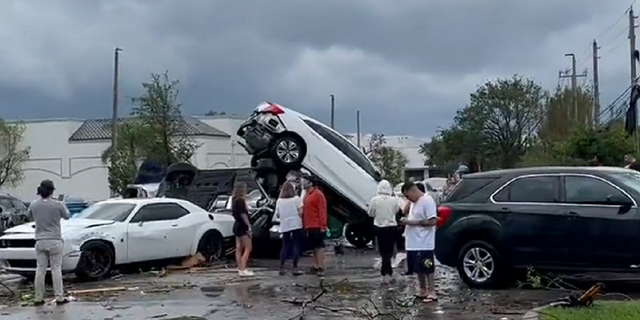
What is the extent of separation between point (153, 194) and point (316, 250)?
8.66m

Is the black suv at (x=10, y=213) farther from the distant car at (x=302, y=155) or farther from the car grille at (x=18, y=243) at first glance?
the car grille at (x=18, y=243)

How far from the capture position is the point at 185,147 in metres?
40.4

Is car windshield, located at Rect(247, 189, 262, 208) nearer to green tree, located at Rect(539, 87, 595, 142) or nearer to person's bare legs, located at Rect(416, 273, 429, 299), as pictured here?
person's bare legs, located at Rect(416, 273, 429, 299)

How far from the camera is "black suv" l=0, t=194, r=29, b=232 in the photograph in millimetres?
27297

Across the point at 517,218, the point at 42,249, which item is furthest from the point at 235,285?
the point at 517,218

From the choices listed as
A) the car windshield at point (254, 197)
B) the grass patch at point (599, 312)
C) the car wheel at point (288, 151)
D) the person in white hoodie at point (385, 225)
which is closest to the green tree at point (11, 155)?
the car windshield at point (254, 197)

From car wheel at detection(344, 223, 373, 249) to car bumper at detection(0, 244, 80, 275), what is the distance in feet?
26.6

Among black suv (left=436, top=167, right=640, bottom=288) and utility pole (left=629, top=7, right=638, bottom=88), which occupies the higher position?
utility pole (left=629, top=7, right=638, bottom=88)

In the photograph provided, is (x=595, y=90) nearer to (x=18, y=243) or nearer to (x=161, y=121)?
(x=161, y=121)

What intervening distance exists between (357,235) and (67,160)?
152ft

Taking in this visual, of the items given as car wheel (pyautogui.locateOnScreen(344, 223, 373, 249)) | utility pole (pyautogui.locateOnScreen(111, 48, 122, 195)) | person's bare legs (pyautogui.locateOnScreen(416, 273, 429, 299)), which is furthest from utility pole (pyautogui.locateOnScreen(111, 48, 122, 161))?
person's bare legs (pyautogui.locateOnScreen(416, 273, 429, 299))

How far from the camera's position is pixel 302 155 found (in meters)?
20.5

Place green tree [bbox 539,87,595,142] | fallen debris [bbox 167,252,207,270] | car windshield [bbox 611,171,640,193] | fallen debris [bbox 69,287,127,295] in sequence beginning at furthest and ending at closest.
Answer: green tree [bbox 539,87,595,142] → fallen debris [bbox 167,252,207,270] → fallen debris [bbox 69,287,127,295] → car windshield [bbox 611,171,640,193]

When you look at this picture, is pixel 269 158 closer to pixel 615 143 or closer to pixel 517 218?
pixel 517 218
